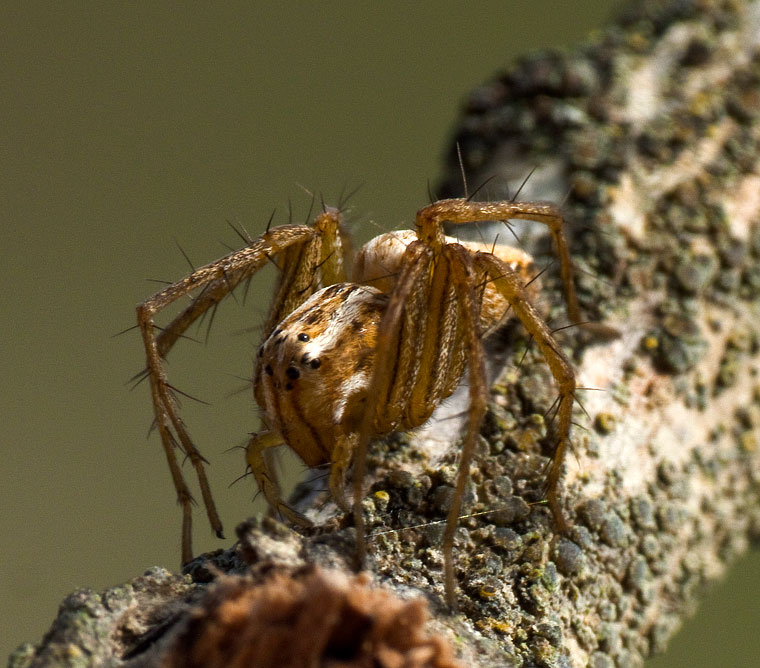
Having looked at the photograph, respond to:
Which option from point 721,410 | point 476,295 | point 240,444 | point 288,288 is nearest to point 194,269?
point 288,288

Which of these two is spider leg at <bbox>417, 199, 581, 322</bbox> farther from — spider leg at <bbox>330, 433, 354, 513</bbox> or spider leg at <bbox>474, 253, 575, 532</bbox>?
spider leg at <bbox>330, 433, 354, 513</bbox>

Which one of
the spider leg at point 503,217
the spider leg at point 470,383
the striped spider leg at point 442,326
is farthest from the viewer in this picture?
the spider leg at point 503,217

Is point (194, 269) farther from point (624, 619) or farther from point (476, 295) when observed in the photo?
point (624, 619)

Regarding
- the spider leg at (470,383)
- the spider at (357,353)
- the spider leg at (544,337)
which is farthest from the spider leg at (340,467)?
the spider leg at (544,337)

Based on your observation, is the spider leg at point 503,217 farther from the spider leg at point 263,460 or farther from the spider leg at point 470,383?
the spider leg at point 263,460

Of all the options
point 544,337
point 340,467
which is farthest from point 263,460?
point 544,337

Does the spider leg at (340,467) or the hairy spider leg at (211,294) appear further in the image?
the hairy spider leg at (211,294)

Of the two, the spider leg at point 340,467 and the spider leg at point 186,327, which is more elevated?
the spider leg at point 186,327

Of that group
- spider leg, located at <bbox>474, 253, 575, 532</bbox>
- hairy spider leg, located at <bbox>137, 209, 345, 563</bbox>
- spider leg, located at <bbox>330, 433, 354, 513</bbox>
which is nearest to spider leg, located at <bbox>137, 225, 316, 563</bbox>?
hairy spider leg, located at <bbox>137, 209, 345, 563</bbox>
